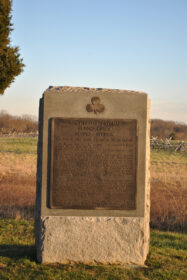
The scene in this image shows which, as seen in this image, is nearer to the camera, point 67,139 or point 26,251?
point 67,139

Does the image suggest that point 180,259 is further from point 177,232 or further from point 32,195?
point 32,195

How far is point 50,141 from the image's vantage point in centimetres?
427

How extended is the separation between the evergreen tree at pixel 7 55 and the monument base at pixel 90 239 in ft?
47.0

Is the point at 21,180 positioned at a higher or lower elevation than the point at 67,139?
lower

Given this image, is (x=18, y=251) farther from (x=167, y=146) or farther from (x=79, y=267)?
(x=167, y=146)

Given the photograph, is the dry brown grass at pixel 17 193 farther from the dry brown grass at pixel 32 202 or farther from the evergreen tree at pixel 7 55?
the evergreen tree at pixel 7 55

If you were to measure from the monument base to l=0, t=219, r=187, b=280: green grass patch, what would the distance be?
11 centimetres

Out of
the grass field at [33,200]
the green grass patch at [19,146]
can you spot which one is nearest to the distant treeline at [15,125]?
the green grass patch at [19,146]

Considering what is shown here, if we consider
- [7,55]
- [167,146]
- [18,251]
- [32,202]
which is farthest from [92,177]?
[167,146]

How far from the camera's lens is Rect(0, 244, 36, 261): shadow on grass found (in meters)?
4.57

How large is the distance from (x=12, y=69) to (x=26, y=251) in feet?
46.1

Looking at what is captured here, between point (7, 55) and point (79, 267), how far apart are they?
14.8 m

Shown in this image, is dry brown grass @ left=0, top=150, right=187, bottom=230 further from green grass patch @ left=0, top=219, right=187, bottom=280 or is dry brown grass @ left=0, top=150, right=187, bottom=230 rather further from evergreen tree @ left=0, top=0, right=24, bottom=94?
evergreen tree @ left=0, top=0, right=24, bottom=94

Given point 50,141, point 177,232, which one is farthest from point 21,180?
point 50,141
